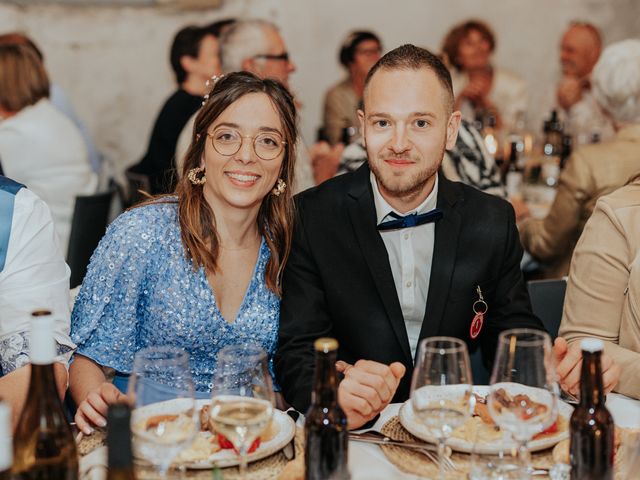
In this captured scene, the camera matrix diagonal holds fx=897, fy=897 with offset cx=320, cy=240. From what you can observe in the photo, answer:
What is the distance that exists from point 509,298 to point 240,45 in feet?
7.94

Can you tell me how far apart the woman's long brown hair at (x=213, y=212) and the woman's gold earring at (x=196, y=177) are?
0.01m

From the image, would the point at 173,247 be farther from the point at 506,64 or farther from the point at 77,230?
the point at 506,64

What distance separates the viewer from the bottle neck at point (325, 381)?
1474 mm

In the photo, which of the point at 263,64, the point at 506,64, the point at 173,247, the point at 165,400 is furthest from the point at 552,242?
the point at 506,64

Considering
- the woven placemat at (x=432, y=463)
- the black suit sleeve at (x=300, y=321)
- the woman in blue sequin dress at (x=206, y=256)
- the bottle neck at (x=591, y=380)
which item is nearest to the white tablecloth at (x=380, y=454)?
the woven placemat at (x=432, y=463)

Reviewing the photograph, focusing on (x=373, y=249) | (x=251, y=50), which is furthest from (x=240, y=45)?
(x=373, y=249)

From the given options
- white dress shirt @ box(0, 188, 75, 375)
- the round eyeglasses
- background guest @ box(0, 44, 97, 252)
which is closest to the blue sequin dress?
Answer: white dress shirt @ box(0, 188, 75, 375)

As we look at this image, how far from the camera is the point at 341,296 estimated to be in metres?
2.29

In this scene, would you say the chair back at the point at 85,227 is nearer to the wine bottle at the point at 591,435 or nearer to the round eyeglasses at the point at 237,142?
the round eyeglasses at the point at 237,142

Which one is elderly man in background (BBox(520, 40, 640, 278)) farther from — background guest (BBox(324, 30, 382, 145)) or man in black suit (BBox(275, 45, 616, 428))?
background guest (BBox(324, 30, 382, 145))

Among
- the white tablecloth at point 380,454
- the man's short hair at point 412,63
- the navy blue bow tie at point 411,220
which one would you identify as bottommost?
the white tablecloth at point 380,454

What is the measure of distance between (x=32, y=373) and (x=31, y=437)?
113 mm

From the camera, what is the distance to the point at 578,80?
6.70 meters

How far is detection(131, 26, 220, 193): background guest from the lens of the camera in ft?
16.5
